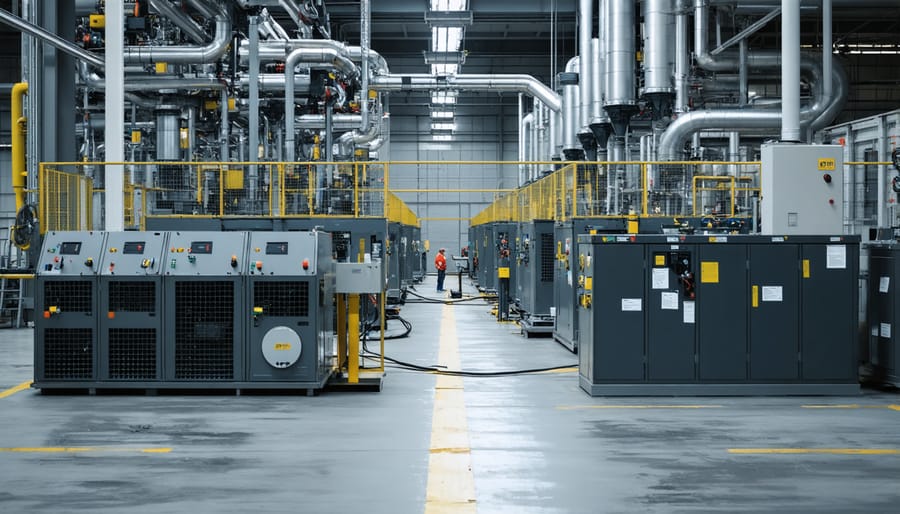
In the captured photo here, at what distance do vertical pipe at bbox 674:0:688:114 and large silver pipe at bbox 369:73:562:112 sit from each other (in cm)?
839

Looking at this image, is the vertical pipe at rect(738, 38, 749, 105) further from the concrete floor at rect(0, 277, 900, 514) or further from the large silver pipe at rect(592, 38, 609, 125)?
the concrete floor at rect(0, 277, 900, 514)

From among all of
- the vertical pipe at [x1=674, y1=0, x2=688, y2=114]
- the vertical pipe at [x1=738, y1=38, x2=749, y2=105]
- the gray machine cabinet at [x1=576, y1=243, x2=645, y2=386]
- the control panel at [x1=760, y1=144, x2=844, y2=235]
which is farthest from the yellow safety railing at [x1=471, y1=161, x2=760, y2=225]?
the gray machine cabinet at [x1=576, y1=243, x2=645, y2=386]

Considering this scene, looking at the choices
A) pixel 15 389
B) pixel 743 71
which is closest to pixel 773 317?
pixel 15 389

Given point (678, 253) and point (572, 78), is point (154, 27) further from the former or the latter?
point (678, 253)

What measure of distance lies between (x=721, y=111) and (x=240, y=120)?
15962mm

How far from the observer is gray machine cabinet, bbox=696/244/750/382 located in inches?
396

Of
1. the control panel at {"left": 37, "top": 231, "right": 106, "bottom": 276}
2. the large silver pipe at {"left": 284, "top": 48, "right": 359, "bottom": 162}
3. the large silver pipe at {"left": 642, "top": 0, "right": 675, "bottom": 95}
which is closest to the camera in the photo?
the control panel at {"left": 37, "top": 231, "right": 106, "bottom": 276}

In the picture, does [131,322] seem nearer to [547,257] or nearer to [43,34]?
[43,34]

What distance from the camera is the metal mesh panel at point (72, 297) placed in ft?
32.9

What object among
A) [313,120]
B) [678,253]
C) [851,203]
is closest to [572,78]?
[851,203]

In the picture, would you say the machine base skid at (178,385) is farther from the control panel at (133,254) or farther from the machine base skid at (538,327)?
the machine base skid at (538,327)

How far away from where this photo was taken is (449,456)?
7160mm

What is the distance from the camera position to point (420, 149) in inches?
1882

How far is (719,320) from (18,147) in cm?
1253
